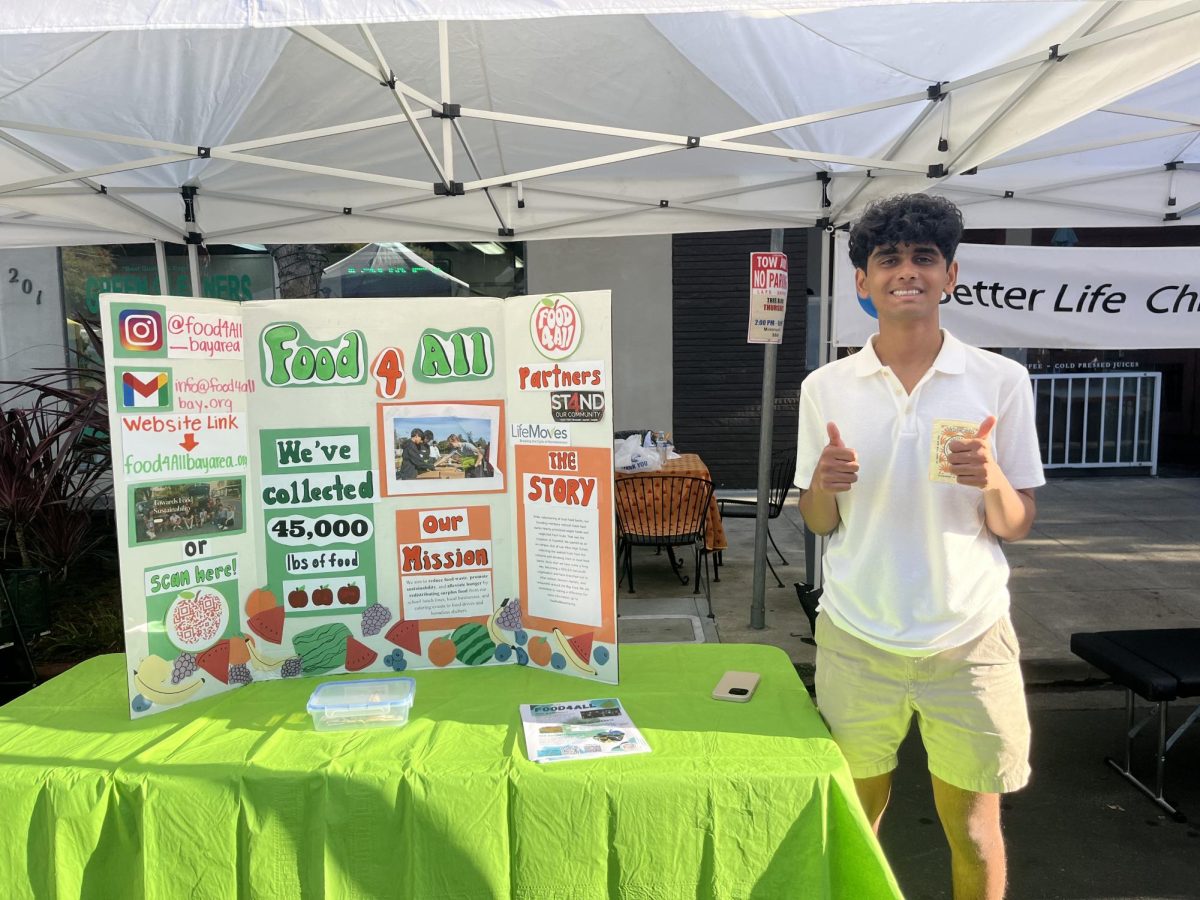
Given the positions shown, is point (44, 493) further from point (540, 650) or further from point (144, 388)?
point (540, 650)

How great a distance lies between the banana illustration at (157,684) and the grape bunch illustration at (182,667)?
1 centimetres

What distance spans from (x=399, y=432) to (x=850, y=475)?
4.49ft

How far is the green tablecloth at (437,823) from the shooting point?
190cm

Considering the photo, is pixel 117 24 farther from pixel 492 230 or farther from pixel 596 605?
pixel 492 230

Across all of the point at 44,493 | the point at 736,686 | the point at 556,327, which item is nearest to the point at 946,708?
the point at 736,686

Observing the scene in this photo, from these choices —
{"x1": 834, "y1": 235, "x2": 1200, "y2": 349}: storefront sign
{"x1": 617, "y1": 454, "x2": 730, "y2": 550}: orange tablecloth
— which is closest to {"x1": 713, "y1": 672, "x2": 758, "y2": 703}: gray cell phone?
{"x1": 834, "y1": 235, "x2": 1200, "y2": 349}: storefront sign

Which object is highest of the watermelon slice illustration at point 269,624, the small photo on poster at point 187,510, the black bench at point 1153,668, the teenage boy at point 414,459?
the teenage boy at point 414,459

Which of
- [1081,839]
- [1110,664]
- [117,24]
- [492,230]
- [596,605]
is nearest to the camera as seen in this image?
[117,24]

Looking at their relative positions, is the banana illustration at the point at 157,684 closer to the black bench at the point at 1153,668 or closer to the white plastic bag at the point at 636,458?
the black bench at the point at 1153,668

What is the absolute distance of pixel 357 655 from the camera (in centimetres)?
261

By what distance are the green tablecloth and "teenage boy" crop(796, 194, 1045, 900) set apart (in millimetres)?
310

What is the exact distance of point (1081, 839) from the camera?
3143 millimetres

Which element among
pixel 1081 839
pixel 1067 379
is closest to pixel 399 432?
pixel 1081 839

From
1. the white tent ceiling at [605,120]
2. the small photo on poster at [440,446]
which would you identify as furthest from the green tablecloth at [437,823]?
the white tent ceiling at [605,120]
